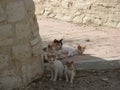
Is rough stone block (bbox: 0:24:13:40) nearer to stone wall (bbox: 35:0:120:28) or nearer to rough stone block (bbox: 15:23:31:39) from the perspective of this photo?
rough stone block (bbox: 15:23:31:39)

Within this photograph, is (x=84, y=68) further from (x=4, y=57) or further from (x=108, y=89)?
(x=4, y=57)

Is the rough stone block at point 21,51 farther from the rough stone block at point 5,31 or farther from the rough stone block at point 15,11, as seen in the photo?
the rough stone block at point 15,11

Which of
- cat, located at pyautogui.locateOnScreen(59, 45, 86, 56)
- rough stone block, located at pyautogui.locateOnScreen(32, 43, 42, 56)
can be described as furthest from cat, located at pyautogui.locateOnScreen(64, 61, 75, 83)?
cat, located at pyautogui.locateOnScreen(59, 45, 86, 56)

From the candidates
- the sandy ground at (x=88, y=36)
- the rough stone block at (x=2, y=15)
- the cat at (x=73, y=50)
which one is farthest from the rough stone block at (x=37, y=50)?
the sandy ground at (x=88, y=36)

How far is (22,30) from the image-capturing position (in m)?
6.29

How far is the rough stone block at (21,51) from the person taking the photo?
6242mm

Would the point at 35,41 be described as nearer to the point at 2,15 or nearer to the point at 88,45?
the point at 2,15

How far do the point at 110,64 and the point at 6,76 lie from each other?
219 centimetres

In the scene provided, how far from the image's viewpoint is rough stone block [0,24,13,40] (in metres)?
6.05

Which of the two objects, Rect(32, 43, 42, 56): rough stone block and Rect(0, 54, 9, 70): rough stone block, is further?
Rect(32, 43, 42, 56): rough stone block

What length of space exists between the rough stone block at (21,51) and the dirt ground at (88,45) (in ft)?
1.86

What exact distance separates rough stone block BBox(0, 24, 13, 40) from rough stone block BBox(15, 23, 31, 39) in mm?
132

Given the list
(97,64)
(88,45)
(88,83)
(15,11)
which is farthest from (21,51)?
(88,45)

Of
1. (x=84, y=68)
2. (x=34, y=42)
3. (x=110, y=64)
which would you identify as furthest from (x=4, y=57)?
(x=110, y=64)
